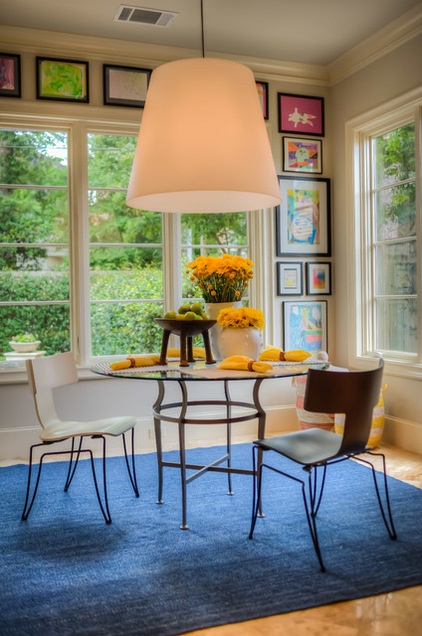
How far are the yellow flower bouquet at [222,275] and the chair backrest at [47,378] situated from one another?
3.03ft

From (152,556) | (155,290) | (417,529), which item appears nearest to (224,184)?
(152,556)

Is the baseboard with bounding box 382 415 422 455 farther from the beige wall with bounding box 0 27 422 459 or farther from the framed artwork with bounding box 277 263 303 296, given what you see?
the framed artwork with bounding box 277 263 303 296

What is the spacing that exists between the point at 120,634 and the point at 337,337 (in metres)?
3.60

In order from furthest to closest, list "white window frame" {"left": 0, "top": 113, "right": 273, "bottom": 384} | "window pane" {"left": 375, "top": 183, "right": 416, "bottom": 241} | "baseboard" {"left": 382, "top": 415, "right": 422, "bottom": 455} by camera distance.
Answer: "white window frame" {"left": 0, "top": 113, "right": 273, "bottom": 384}, "window pane" {"left": 375, "top": 183, "right": 416, "bottom": 241}, "baseboard" {"left": 382, "top": 415, "right": 422, "bottom": 455}

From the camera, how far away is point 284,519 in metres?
3.04

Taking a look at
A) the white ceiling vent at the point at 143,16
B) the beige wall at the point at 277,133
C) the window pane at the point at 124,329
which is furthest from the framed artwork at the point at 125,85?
the window pane at the point at 124,329

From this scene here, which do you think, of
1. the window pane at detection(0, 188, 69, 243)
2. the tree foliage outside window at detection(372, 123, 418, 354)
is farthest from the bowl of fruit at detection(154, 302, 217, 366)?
the tree foliage outside window at detection(372, 123, 418, 354)

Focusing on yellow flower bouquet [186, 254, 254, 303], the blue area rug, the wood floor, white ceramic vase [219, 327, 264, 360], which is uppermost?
yellow flower bouquet [186, 254, 254, 303]

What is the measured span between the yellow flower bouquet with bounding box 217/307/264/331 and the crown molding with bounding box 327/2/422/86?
2.53 m

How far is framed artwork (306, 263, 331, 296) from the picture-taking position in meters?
5.15

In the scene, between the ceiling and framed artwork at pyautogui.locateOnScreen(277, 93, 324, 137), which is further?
framed artwork at pyautogui.locateOnScreen(277, 93, 324, 137)

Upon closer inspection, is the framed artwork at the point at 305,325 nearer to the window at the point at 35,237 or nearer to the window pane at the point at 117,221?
the window pane at the point at 117,221

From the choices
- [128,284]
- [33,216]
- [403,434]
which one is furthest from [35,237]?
[403,434]

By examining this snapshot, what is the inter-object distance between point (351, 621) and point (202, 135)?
1.94 metres
